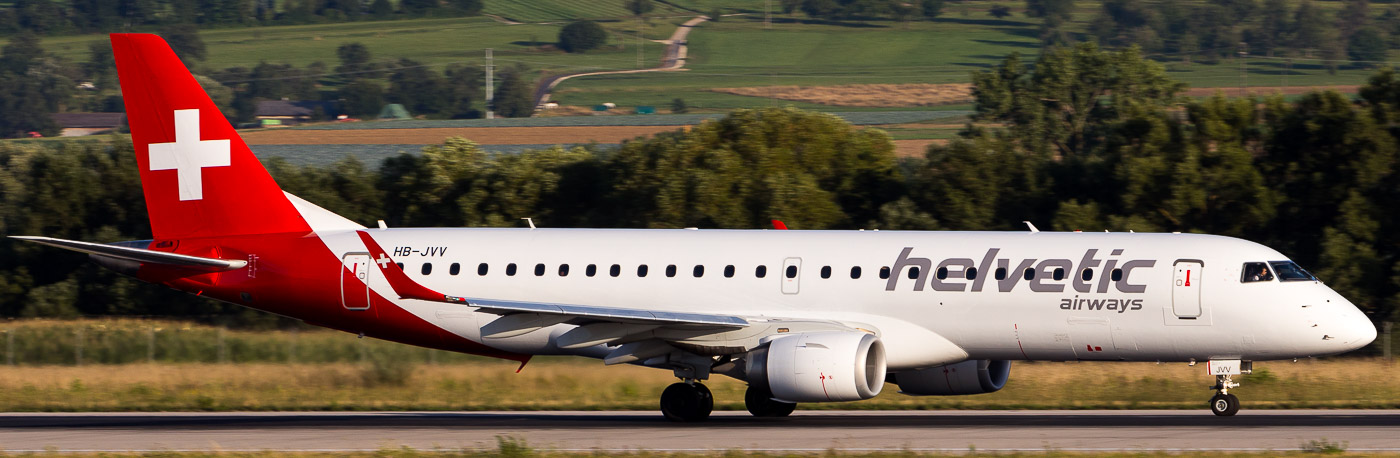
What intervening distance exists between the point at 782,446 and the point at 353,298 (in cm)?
992

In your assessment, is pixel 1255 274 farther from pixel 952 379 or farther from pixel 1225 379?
pixel 952 379

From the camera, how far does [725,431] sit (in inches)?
911

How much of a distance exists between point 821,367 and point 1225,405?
6414mm

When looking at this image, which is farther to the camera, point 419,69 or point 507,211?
point 419,69

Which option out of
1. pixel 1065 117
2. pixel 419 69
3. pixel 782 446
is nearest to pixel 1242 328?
pixel 782 446

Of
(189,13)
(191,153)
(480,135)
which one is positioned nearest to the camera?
(191,153)

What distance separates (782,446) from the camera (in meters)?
20.5

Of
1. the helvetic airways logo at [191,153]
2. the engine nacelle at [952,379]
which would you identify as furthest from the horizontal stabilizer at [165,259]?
the engine nacelle at [952,379]

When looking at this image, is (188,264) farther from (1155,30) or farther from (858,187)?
(1155,30)

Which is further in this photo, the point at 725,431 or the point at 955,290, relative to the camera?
the point at 955,290

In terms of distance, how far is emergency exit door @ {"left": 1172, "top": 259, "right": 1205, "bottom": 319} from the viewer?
23094mm

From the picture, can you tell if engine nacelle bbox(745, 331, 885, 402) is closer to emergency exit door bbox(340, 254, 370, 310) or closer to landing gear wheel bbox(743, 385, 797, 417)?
landing gear wheel bbox(743, 385, 797, 417)

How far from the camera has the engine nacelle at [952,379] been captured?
25.4m

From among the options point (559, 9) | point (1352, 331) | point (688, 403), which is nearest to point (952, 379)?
point (688, 403)
